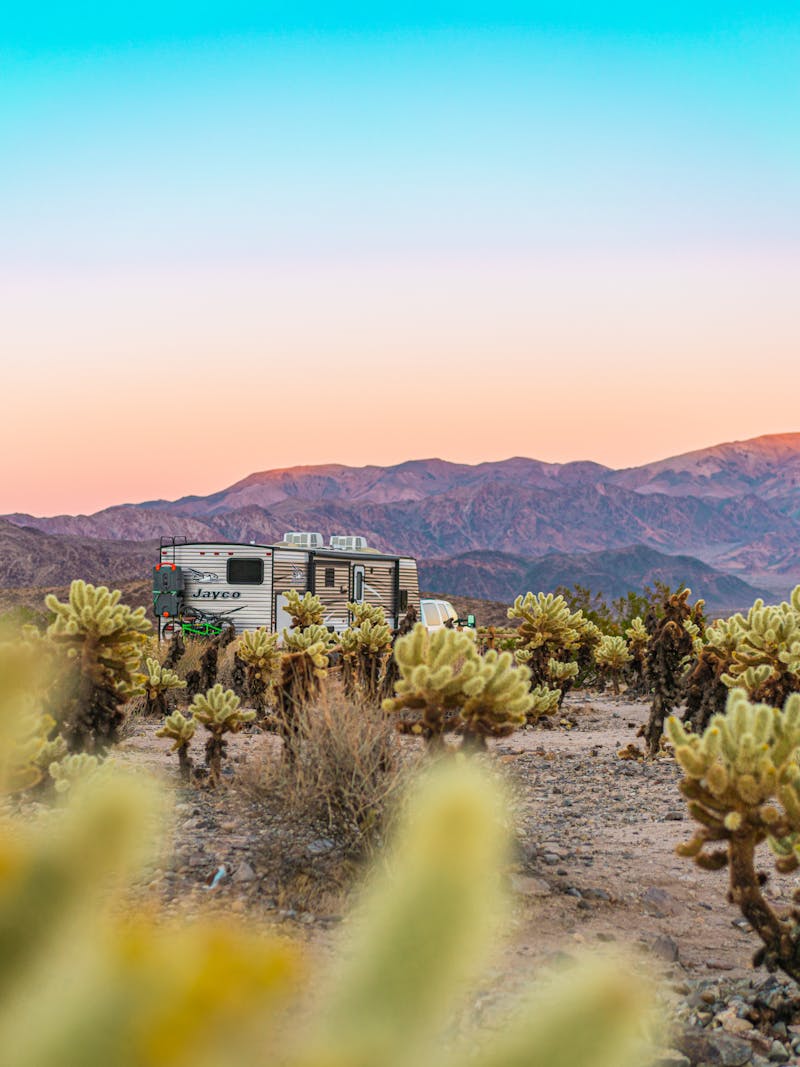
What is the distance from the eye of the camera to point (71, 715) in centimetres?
824

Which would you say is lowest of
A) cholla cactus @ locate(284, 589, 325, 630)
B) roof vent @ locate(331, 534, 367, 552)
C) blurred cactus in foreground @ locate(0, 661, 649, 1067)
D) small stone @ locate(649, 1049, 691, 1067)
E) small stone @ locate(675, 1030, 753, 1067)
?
small stone @ locate(675, 1030, 753, 1067)

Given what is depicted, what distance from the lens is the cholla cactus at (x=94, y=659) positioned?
7.98 m

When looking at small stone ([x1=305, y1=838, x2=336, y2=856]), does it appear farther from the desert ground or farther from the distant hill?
the distant hill

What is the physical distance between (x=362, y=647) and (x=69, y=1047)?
14.4m

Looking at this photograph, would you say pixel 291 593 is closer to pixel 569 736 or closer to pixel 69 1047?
pixel 569 736

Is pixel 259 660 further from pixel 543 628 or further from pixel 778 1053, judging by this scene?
pixel 778 1053

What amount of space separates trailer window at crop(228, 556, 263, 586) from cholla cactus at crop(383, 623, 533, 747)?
66.1 ft

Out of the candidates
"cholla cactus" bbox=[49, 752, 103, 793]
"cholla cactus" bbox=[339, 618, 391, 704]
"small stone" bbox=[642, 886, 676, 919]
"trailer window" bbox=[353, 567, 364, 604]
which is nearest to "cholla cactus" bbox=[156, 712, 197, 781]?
"cholla cactus" bbox=[49, 752, 103, 793]

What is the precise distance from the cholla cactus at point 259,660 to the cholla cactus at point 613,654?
7.73 metres

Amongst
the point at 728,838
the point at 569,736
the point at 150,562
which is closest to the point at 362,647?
the point at 569,736

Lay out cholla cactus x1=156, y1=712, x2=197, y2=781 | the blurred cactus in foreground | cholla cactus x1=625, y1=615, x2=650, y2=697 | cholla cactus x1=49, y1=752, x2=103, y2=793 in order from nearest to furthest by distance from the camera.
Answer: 1. the blurred cactus in foreground
2. cholla cactus x1=49, y1=752, x2=103, y2=793
3. cholla cactus x1=156, y1=712, x2=197, y2=781
4. cholla cactus x1=625, y1=615, x2=650, y2=697

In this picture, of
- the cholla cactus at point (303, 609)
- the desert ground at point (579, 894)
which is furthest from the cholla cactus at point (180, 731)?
the cholla cactus at point (303, 609)

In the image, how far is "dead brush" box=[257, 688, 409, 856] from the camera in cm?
717

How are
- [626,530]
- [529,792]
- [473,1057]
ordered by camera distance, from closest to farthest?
[473,1057], [529,792], [626,530]
